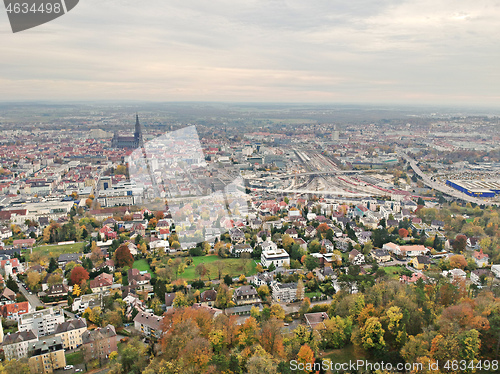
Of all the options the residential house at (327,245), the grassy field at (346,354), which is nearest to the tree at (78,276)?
the grassy field at (346,354)

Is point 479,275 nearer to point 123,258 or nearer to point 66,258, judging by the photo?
point 123,258

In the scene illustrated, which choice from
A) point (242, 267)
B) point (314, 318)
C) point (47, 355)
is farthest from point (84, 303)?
point (314, 318)

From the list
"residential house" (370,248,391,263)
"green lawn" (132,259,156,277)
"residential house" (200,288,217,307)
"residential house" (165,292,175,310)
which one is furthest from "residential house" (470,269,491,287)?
"green lawn" (132,259,156,277)

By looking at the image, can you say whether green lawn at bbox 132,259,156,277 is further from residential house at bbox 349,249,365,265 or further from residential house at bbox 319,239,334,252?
residential house at bbox 349,249,365,265

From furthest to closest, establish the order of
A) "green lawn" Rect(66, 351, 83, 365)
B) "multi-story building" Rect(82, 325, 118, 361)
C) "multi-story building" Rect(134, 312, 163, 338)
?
1. "multi-story building" Rect(134, 312, 163, 338)
2. "green lawn" Rect(66, 351, 83, 365)
3. "multi-story building" Rect(82, 325, 118, 361)

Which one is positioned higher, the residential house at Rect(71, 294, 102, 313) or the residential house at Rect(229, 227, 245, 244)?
the residential house at Rect(229, 227, 245, 244)

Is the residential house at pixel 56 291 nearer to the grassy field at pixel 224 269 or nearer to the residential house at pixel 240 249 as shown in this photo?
the grassy field at pixel 224 269
